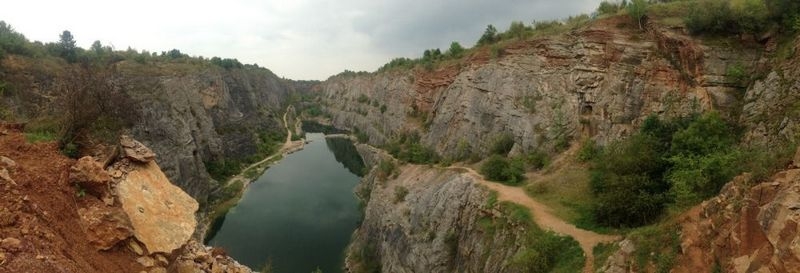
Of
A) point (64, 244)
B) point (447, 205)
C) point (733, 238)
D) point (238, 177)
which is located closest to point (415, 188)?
point (447, 205)

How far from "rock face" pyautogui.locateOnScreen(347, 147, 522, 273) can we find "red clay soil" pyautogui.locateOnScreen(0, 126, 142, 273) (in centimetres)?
1467

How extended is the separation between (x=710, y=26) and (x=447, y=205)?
17753mm

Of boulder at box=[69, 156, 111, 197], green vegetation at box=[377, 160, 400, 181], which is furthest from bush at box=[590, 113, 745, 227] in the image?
green vegetation at box=[377, 160, 400, 181]

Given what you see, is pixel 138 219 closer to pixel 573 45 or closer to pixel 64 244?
pixel 64 244

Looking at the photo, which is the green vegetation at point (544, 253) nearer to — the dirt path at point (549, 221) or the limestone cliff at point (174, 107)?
the dirt path at point (549, 221)

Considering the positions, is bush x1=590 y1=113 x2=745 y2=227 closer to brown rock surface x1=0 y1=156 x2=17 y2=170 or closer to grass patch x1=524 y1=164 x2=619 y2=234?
grass patch x1=524 y1=164 x2=619 y2=234

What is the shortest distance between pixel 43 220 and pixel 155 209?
2.75m

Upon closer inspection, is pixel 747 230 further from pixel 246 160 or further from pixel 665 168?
pixel 246 160

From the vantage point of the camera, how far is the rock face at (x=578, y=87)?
23953 mm

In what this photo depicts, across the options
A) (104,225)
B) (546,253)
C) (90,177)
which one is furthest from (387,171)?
(104,225)

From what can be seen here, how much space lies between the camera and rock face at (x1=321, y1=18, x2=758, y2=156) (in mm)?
23953

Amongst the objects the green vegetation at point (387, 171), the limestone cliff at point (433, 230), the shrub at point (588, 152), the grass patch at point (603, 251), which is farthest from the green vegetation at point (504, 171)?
the green vegetation at point (387, 171)

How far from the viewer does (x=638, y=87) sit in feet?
84.9

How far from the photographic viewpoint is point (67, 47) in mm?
43281
